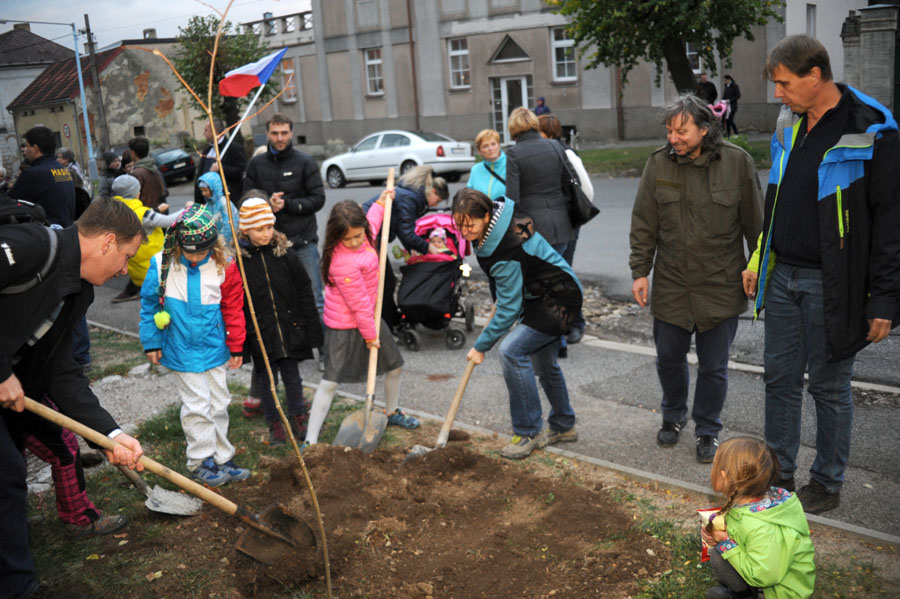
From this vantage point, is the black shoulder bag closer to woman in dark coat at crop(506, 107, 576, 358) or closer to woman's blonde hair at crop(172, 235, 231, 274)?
woman in dark coat at crop(506, 107, 576, 358)

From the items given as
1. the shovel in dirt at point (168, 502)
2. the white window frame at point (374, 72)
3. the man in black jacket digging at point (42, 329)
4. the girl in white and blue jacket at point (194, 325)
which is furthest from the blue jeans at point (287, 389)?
the white window frame at point (374, 72)

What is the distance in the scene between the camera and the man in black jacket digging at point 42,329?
11.0ft

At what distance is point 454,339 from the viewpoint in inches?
311

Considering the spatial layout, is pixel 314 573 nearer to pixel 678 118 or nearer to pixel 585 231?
pixel 678 118

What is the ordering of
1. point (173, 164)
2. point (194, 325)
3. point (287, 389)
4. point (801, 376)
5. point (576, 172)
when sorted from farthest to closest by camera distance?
1. point (173, 164)
2. point (576, 172)
3. point (287, 389)
4. point (194, 325)
5. point (801, 376)

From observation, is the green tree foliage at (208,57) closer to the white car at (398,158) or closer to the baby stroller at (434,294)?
the white car at (398,158)

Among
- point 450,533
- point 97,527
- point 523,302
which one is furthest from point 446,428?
point 97,527

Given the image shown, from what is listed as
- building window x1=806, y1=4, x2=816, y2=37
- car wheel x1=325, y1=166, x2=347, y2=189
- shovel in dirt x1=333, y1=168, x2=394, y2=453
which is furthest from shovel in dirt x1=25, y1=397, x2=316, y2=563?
building window x1=806, y1=4, x2=816, y2=37

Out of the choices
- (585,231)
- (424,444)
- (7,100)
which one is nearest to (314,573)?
(424,444)

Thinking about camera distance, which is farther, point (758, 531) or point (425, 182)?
point (425, 182)

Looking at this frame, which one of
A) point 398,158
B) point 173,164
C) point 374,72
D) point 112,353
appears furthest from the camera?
point 374,72

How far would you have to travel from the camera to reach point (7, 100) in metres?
34.0

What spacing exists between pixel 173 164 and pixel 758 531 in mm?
29940

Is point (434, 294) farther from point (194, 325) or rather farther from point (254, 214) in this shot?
point (194, 325)
